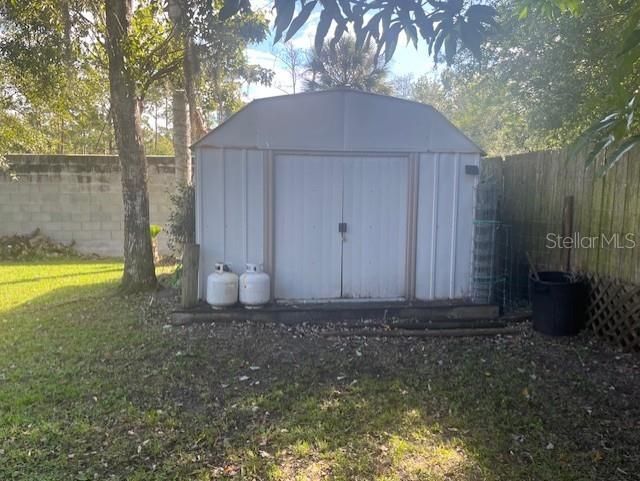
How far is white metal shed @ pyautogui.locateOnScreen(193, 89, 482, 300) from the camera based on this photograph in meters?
5.37

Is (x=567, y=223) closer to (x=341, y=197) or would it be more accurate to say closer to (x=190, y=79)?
(x=341, y=197)

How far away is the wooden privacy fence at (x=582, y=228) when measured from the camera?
4402 millimetres

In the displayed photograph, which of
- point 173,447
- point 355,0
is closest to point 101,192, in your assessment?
point 173,447

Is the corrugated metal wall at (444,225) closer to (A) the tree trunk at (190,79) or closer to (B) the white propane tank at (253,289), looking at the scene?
(B) the white propane tank at (253,289)

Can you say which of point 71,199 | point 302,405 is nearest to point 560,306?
point 302,405

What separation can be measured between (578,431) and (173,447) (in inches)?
95.0

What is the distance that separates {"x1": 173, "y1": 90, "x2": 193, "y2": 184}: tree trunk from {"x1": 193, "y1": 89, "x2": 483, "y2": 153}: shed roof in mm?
2804

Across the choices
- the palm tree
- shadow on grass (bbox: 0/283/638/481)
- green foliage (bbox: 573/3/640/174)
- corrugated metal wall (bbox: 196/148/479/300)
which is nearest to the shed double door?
corrugated metal wall (bbox: 196/148/479/300)

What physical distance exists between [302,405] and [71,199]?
8.85 metres

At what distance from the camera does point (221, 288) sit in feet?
17.1

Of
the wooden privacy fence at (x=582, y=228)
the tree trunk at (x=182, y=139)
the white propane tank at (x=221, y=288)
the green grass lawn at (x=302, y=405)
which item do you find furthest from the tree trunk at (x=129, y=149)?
the wooden privacy fence at (x=582, y=228)

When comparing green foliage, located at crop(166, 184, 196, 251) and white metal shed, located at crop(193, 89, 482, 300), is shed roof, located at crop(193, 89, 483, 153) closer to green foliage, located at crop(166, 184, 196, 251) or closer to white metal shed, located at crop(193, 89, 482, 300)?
white metal shed, located at crop(193, 89, 482, 300)

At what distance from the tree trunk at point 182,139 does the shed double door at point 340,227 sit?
293 cm

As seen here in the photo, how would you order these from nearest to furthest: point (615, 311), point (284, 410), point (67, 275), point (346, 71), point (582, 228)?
point (284, 410) → point (615, 311) → point (582, 228) → point (67, 275) → point (346, 71)
